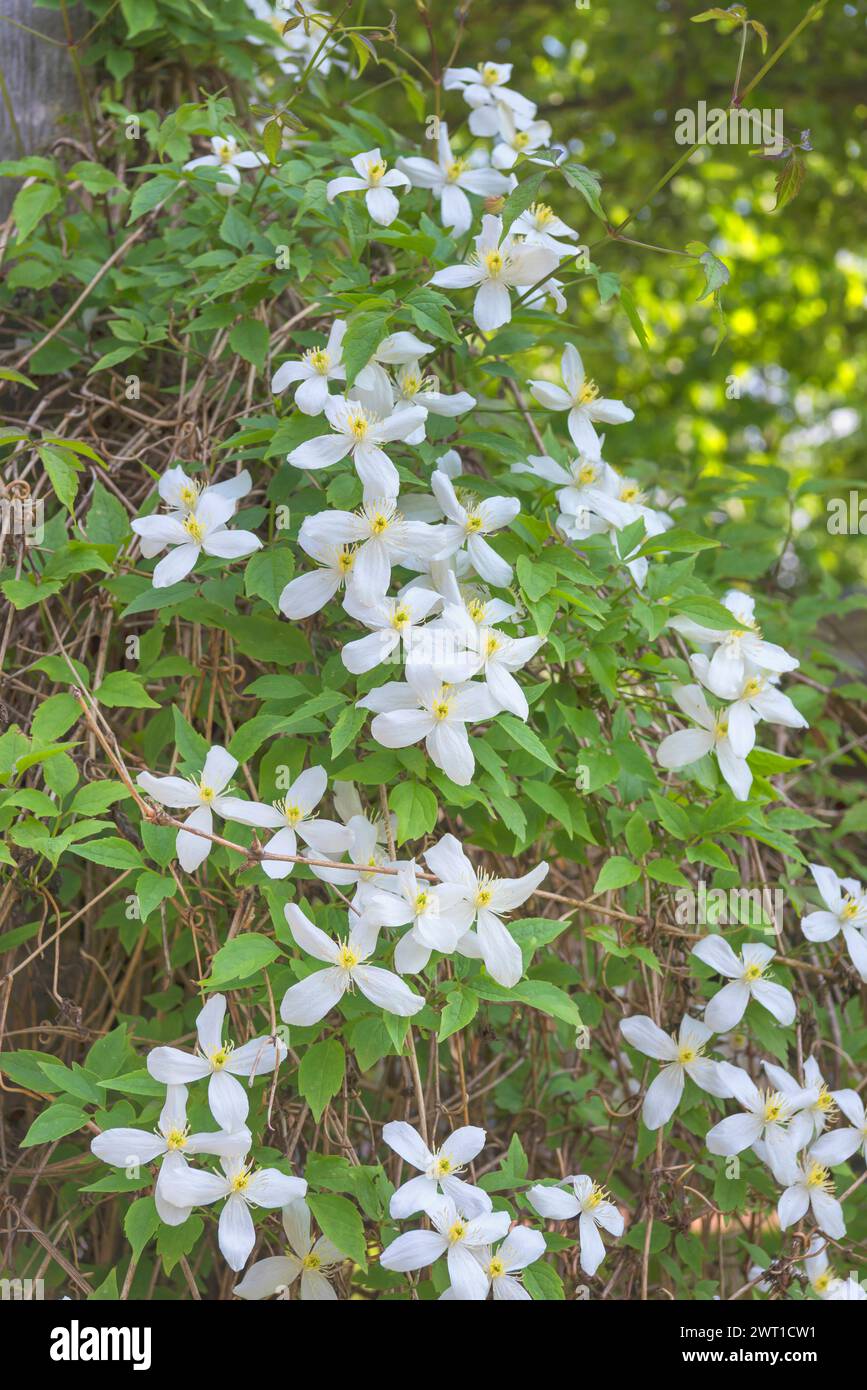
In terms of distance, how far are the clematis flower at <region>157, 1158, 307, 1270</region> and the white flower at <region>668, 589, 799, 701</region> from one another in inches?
21.1

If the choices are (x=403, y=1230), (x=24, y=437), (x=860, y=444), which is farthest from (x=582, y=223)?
(x=403, y=1230)

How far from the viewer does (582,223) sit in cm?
296

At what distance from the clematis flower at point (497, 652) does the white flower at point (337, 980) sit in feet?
0.63

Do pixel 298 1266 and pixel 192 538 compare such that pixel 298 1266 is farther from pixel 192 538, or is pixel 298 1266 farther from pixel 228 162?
pixel 228 162

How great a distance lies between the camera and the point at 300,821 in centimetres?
92

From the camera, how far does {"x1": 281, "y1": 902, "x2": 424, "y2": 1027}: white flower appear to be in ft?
2.70

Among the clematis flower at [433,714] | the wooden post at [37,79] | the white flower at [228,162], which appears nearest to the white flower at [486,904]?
the clematis flower at [433,714]

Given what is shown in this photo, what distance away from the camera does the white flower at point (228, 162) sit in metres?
1.20

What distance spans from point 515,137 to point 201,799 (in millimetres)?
806

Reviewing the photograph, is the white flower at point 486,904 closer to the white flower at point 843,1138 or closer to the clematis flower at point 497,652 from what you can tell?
the clematis flower at point 497,652

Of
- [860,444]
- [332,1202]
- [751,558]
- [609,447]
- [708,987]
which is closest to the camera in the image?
[332,1202]

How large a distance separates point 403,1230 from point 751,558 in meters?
0.89

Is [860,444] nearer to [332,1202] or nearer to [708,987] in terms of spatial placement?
[708,987]

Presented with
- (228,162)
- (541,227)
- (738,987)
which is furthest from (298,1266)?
(228,162)
